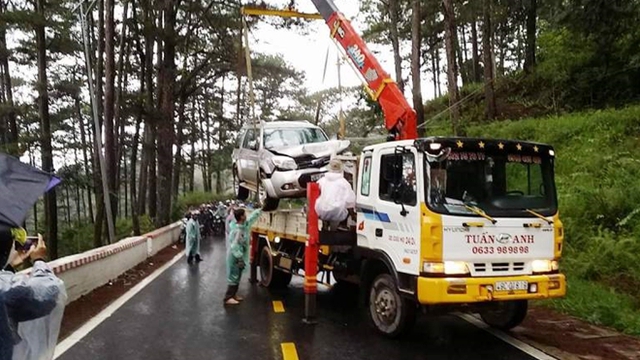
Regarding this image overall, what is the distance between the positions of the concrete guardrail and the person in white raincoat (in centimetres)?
413

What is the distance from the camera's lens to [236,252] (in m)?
9.76

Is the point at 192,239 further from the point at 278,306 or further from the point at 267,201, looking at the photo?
the point at 278,306

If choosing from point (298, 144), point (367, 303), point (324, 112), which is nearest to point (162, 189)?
point (298, 144)

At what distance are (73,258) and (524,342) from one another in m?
A: 7.20

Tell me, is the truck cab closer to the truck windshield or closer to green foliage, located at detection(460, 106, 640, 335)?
the truck windshield

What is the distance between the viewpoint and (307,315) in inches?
321

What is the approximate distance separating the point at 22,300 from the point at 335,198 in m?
5.69

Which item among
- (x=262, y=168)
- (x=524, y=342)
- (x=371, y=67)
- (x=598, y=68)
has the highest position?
(x=598, y=68)

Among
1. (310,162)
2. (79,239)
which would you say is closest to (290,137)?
(310,162)

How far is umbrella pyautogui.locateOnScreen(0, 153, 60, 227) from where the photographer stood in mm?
2613

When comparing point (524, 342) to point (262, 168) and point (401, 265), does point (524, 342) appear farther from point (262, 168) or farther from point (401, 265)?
point (262, 168)

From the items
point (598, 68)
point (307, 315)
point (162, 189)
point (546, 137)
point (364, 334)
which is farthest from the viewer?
point (162, 189)

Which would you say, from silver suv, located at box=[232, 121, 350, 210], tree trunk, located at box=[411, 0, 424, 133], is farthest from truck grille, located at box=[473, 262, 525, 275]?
tree trunk, located at box=[411, 0, 424, 133]

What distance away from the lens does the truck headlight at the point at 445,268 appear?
21.2 feet
